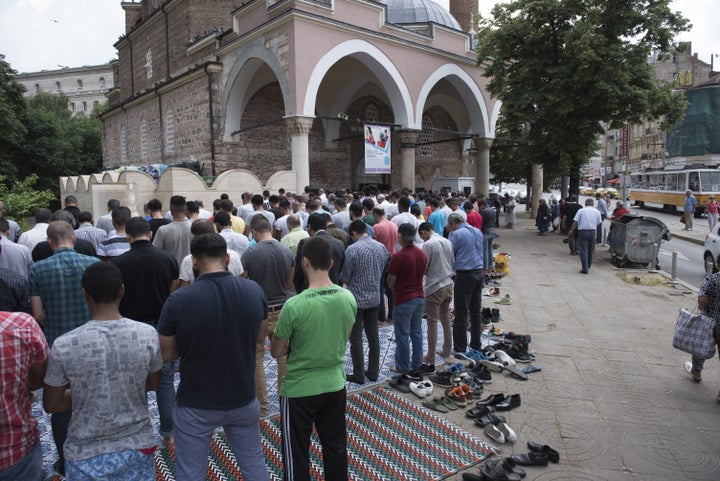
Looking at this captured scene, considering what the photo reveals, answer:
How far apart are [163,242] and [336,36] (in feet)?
40.0

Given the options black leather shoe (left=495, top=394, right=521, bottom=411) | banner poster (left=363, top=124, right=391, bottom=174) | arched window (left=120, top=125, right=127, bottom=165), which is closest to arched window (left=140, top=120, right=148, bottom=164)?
arched window (left=120, top=125, right=127, bottom=165)

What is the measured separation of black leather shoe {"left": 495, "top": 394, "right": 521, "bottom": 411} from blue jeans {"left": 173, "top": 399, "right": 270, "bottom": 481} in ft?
8.77

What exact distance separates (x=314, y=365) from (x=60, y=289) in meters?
2.12

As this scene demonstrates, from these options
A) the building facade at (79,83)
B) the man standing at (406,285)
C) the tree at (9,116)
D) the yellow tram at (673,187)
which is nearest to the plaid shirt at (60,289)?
the man standing at (406,285)

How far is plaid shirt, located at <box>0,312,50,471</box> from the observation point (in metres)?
2.11

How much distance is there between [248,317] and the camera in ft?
8.52

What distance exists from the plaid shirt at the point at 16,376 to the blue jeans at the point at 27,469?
0.03 meters

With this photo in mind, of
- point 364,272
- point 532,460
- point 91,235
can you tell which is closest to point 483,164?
point 364,272

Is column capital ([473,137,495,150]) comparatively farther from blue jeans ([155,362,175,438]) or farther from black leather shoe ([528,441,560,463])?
blue jeans ([155,362,175,438])

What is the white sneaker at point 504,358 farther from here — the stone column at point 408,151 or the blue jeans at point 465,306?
the stone column at point 408,151

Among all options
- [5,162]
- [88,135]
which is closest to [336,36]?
[5,162]

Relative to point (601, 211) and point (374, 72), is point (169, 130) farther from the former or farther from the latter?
point (601, 211)

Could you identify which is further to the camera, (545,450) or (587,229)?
(587,229)

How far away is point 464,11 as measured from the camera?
94.1 ft
